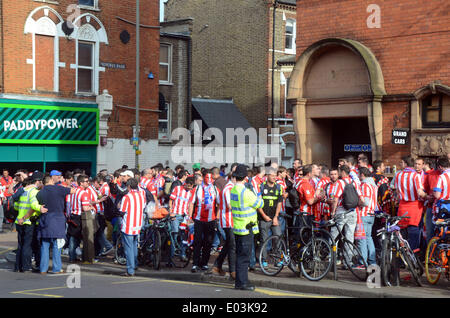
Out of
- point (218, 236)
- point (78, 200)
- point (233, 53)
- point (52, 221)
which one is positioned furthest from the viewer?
point (233, 53)

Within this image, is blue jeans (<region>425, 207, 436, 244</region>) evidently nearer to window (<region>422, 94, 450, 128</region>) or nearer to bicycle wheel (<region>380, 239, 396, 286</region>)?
bicycle wheel (<region>380, 239, 396, 286</region>)

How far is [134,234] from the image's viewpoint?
13.9 meters

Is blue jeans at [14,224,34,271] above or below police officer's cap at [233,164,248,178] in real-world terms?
below

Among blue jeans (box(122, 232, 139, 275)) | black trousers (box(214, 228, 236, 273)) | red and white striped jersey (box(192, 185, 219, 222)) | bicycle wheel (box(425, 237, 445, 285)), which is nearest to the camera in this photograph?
bicycle wheel (box(425, 237, 445, 285))

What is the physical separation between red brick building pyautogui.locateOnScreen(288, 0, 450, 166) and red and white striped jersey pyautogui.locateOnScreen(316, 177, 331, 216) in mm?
5110

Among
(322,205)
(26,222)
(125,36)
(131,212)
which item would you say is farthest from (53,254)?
(125,36)

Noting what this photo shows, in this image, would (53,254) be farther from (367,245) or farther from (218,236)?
(367,245)

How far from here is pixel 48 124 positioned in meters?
27.7

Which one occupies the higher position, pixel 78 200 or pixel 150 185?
pixel 150 185

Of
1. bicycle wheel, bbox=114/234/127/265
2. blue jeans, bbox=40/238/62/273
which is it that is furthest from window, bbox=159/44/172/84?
blue jeans, bbox=40/238/62/273

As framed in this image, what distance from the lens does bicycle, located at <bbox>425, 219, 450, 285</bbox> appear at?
1173 centimetres

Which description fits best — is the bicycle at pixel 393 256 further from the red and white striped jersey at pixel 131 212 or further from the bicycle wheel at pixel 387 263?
the red and white striped jersey at pixel 131 212

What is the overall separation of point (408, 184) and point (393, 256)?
217 centimetres
